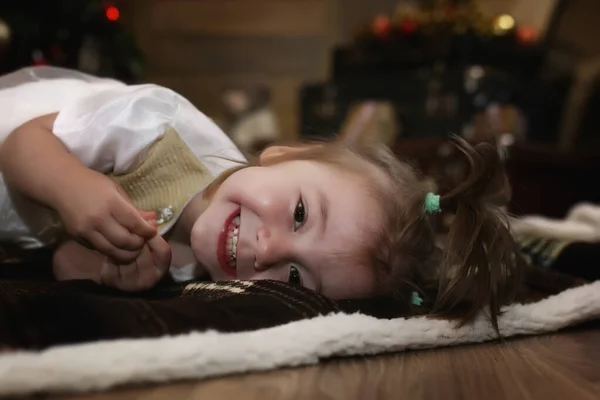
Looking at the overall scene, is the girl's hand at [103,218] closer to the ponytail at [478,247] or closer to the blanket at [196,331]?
the blanket at [196,331]

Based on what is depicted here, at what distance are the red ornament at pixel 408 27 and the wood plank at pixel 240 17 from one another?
0.86 m

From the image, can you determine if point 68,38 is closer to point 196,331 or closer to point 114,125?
point 114,125

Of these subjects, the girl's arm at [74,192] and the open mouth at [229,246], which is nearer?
the girl's arm at [74,192]

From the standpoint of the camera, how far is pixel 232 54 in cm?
362

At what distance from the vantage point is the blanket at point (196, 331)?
48cm

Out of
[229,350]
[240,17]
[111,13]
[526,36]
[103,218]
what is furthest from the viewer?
[240,17]

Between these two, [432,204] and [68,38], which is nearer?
[432,204]

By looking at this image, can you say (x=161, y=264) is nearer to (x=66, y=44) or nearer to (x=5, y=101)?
(x=5, y=101)

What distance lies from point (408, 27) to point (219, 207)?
7.24ft

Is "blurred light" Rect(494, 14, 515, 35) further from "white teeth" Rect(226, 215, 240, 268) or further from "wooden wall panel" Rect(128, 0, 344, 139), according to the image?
"white teeth" Rect(226, 215, 240, 268)

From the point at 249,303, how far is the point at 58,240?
50 cm

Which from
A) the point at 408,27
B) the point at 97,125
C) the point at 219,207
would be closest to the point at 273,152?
the point at 219,207

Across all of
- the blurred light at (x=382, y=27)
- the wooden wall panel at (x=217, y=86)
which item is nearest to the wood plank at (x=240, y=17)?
the wooden wall panel at (x=217, y=86)

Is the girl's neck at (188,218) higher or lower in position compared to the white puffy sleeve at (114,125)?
lower
